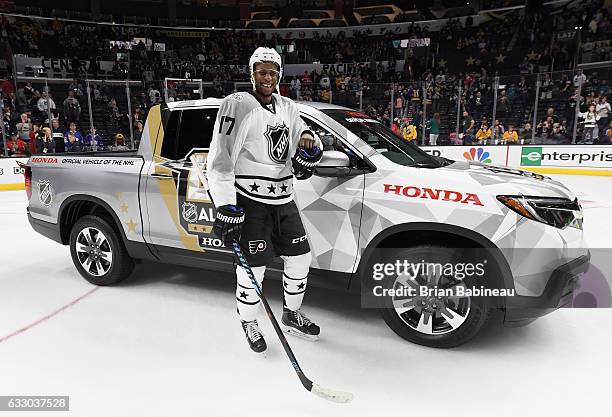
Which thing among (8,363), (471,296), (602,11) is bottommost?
(8,363)

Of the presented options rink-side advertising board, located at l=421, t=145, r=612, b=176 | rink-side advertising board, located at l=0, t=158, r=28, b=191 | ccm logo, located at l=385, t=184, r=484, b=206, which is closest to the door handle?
ccm logo, located at l=385, t=184, r=484, b=206

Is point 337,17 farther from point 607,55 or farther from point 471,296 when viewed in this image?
point 471,296

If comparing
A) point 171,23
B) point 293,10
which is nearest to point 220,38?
point 171,23

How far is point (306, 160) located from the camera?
2645 millimetres

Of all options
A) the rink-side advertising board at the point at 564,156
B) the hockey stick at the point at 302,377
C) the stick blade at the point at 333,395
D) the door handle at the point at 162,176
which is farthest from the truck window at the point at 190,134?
the rink-side advertising board at the point at 564,156

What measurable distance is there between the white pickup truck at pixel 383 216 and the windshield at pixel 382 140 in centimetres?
2

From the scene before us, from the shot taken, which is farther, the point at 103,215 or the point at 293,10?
the point at 293,10

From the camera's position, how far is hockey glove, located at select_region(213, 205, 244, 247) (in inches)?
97.6

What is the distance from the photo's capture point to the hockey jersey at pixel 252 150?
251 centimetres

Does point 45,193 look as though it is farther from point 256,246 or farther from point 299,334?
Answer: point 299,334

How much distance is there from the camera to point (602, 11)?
59.5 ft

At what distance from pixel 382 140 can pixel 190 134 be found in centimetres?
147

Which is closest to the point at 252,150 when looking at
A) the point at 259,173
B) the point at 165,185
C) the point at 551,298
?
the point at 259,173

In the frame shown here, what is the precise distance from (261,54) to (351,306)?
203cm
